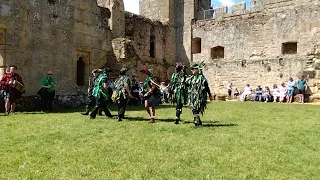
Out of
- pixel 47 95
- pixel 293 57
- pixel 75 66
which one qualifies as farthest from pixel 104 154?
pixel 293 57

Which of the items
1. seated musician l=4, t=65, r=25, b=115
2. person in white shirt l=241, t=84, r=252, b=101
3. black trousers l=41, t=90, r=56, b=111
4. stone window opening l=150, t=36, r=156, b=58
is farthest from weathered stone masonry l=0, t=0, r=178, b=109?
person in white shirt l=241, t=84, r=252, b=101

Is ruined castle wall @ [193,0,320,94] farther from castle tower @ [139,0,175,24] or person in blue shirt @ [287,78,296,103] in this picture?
castle tower @ [139,0,175,24]

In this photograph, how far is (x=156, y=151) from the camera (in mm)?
6316

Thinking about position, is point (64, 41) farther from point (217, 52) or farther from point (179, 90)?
point (217, 52)

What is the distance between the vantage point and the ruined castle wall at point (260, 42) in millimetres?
22594

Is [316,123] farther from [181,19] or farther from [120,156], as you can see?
[181,19]

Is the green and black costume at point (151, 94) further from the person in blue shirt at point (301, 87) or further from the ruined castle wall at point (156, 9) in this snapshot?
the ruined castle wall at point (156, 9)

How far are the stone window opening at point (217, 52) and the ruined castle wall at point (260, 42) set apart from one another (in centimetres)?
7

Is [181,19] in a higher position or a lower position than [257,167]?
higher

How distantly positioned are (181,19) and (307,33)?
9.68 m

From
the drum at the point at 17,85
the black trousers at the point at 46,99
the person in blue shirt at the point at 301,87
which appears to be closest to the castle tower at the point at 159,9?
the person in blue shirt at the point at 301,87

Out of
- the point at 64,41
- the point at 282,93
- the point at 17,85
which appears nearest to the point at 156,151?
the point at 17,85

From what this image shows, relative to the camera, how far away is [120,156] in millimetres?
5945

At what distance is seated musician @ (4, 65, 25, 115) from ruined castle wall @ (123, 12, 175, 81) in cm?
1117
